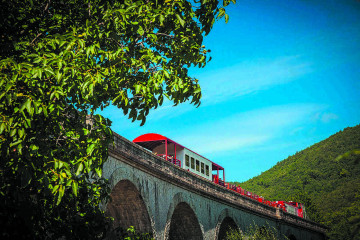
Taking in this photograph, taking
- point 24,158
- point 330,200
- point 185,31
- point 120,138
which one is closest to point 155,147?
point 120,138

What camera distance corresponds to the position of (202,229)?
21.1 metres

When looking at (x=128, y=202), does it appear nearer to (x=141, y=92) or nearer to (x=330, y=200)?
(x=141, y=92)

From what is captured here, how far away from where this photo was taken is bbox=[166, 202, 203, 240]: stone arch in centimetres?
2056

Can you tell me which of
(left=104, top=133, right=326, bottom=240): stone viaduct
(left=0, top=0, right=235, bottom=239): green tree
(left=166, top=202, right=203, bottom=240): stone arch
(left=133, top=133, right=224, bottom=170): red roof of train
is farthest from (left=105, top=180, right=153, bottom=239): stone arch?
(left=0, top=0, right=235, bottom=239): green tree

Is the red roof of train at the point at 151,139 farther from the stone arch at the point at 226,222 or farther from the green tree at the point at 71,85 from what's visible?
the green tree at the point at 71,85

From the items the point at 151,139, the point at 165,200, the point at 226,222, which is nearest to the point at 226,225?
the point at 226,222

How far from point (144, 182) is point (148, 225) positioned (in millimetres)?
1735

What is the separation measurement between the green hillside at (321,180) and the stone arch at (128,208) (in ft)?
162

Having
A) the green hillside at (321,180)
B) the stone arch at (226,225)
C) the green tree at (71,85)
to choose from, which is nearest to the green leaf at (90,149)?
the green tree at (71,85)

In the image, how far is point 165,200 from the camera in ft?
58.8

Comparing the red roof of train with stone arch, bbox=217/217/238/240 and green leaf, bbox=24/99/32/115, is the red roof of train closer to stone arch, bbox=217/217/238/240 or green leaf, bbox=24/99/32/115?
stone arch, bbox=217/217/238/240

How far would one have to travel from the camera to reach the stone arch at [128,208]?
15.8 m

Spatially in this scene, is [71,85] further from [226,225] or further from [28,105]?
[226,225]

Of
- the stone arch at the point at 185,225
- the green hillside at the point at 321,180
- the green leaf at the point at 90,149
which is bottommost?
the green leaf at the point at 90,149
